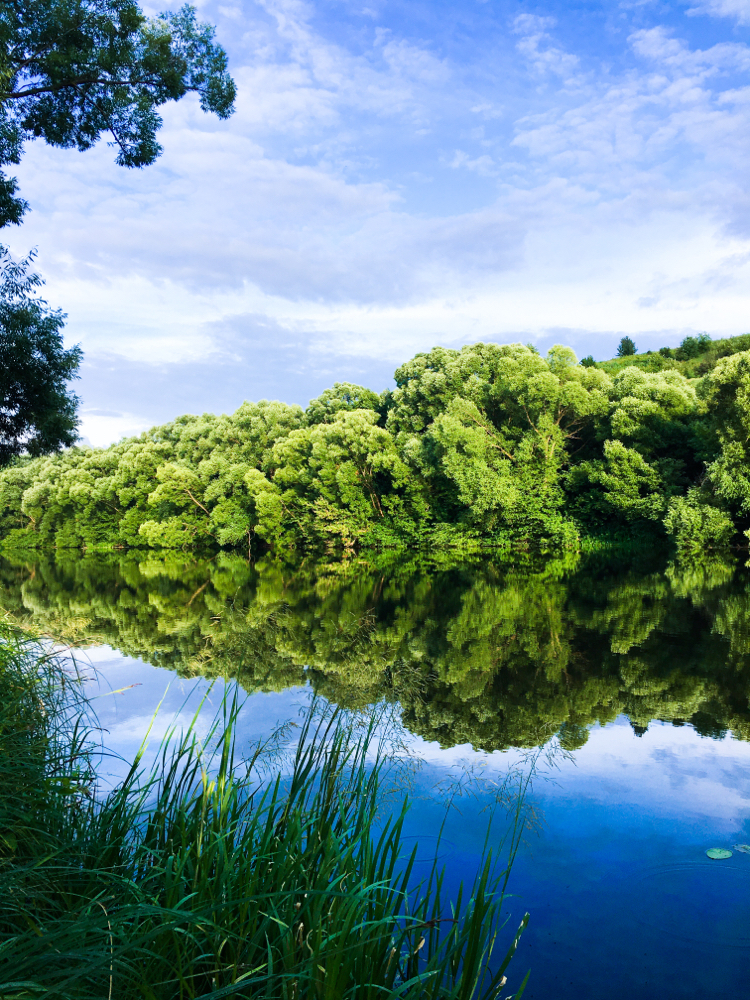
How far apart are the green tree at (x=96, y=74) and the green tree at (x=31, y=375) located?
1460 millimetres

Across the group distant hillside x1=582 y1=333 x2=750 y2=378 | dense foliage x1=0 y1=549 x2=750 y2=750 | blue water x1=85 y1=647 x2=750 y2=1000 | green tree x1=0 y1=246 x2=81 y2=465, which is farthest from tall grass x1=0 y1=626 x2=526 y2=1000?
distant hillside x1=582 y1=333 x2=750 y2=378

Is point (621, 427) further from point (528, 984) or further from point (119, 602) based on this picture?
point (528, 984)

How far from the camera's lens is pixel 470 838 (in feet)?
16.3

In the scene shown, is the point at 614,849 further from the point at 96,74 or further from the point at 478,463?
the point at 478,463

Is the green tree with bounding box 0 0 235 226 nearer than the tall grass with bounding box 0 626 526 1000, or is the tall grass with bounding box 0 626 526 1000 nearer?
the tall grass with bounding box 0 626 526 1000

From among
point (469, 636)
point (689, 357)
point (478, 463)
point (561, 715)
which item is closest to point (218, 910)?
point (561, 715)

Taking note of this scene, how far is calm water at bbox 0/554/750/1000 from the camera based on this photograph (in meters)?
3.80

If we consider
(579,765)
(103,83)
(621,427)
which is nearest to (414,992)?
(579,765)

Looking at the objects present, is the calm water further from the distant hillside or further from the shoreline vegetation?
the distant hillside

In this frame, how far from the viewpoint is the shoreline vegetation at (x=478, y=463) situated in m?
25.5

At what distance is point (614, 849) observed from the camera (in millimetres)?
4758

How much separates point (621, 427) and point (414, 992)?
28281 millimetres

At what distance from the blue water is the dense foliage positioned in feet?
1.74

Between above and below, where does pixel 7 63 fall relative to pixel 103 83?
below
